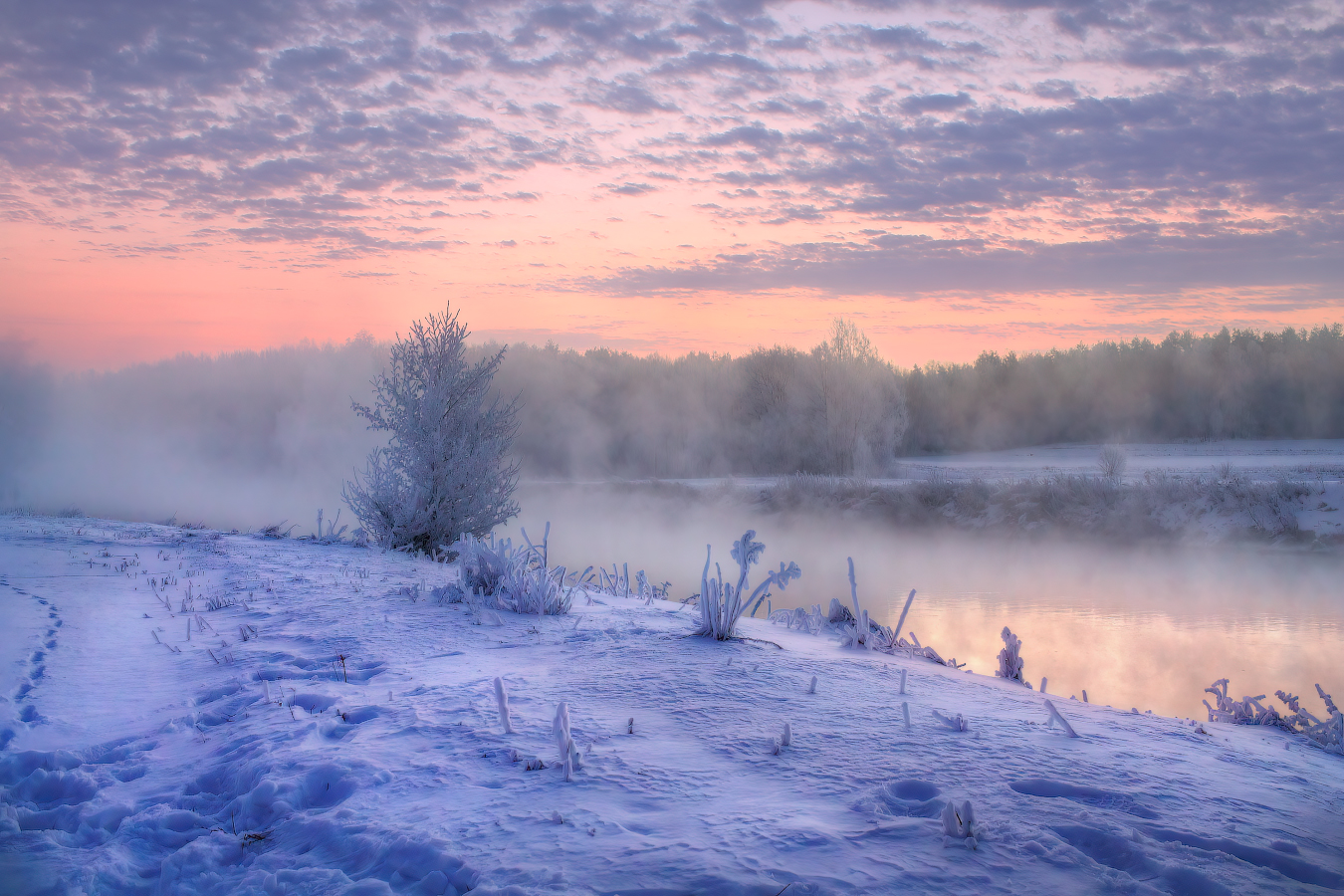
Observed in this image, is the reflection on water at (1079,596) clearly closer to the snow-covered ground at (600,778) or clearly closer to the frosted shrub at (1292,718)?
the frosted shrub at (1292,718)

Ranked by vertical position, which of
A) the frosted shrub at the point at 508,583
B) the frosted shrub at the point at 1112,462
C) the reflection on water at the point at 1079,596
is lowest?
the reflection on water at the point at 1079,596

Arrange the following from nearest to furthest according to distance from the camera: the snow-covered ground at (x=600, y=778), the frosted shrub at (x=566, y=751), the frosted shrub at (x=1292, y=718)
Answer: the snow-covered ground at (x=600, y=778) → the frosted shrub at (x=566, y=751) → the frosted shrub at (x=1292, y=718)

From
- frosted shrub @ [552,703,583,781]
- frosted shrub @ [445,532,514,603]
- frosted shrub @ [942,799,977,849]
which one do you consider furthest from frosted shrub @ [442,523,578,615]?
frosted shrub @ [942,799,977,849]

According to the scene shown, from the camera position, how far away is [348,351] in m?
39.0

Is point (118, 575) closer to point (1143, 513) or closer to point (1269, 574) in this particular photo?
point (1269, 574)

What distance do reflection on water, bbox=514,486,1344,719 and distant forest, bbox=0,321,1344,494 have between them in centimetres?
1253

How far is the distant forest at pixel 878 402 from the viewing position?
3011 cm

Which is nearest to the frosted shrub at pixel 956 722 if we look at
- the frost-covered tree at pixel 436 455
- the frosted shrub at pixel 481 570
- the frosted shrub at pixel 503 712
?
the frosted shrub at pixel 503 712

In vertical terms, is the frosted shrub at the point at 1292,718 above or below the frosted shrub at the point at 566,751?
below

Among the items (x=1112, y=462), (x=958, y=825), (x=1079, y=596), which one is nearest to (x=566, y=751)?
(x=958, y=825)

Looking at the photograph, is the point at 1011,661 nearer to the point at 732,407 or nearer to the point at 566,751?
the point at 566,751

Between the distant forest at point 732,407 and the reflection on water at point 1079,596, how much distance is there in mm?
12528

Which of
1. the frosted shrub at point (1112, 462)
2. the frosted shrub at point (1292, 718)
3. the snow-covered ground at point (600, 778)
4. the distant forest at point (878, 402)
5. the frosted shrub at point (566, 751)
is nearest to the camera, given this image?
the snow-covered ground at point (600, 778)

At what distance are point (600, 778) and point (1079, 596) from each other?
34.4 ft
